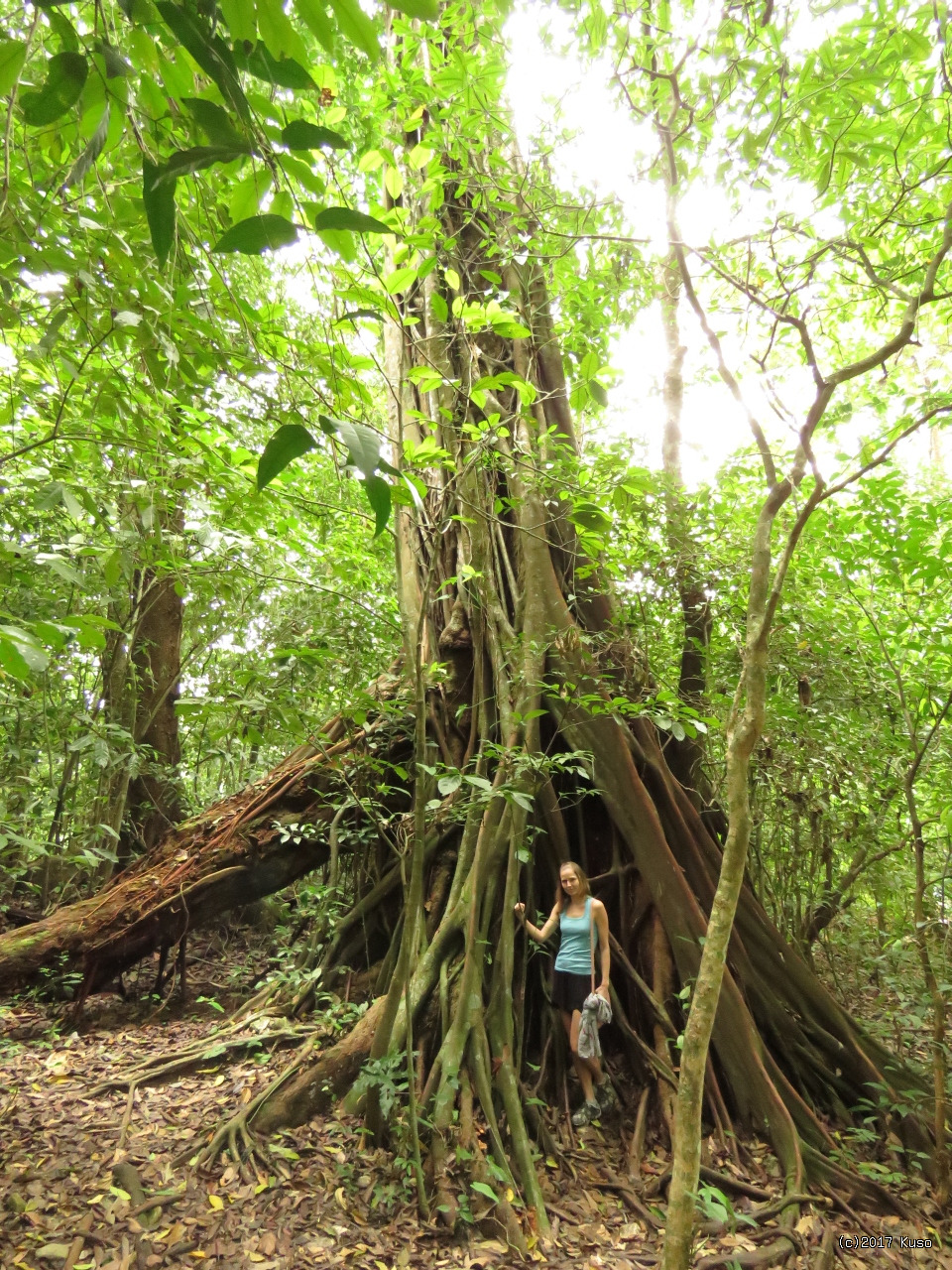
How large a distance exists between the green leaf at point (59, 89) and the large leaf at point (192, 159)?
0.81ft

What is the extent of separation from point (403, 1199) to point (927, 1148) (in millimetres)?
2556

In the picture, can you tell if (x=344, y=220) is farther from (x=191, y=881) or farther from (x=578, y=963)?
(x=191, y=881)

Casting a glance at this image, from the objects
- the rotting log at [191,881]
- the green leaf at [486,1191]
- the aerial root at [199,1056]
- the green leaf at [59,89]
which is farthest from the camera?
the rotting log at [191,881]

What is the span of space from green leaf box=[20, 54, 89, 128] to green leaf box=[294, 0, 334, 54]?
0.33 m

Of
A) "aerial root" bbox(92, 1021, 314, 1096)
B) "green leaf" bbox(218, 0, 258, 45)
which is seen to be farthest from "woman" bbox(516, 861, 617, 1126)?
"green leaf" bbox(218, 0, 258, 45)

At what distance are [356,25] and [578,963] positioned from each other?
3.73m

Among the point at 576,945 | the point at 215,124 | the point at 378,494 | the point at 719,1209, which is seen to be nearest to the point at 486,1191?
the point at 719,1209

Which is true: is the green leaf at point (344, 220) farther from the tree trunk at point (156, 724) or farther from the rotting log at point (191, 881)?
the tree trunk at point (156, 724)

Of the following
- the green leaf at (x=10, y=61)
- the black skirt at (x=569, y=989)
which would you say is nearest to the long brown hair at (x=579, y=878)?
the black skirt at (x=569, y=989)

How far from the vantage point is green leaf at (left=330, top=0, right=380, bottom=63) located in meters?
0.80

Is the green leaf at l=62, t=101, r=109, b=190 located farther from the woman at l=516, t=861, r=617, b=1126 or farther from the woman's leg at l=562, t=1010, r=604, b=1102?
the woman's leg at l=562, t=1010, r=604, b=1102

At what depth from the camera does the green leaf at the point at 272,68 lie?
33.1 inches

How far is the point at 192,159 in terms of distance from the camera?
0.82 meters

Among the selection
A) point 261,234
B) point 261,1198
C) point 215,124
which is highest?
point 215,124
